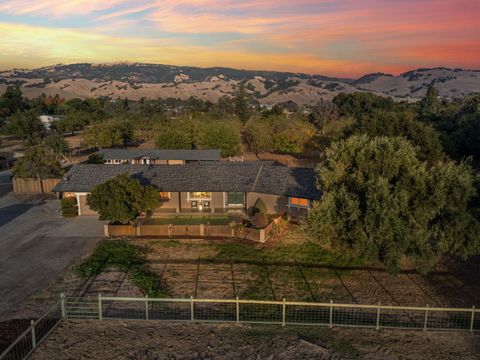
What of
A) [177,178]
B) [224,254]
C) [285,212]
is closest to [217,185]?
[177,178]

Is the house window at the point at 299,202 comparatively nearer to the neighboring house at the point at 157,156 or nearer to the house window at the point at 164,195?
the house window at the point at 164,195

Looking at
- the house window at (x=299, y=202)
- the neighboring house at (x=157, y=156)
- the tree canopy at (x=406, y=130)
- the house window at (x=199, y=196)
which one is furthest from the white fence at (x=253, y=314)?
the neighboring house at (x=157, y=156)

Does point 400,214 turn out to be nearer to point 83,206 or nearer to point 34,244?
point 34,244

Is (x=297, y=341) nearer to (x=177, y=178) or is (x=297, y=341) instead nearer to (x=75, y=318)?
(x=75, y=318)

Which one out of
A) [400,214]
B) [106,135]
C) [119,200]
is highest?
[400,214]

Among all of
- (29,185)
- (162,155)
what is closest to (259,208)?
(162,155)
